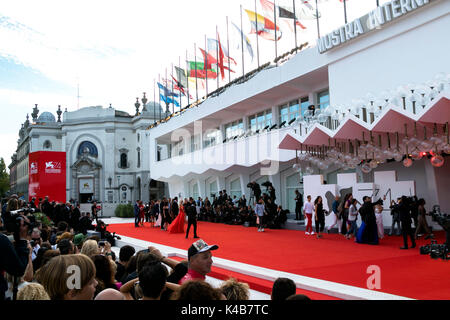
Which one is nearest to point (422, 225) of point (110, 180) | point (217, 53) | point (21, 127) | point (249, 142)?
point (249, 142)

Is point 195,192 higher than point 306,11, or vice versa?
point 306,11

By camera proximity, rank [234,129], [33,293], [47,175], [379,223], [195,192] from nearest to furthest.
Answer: [33,293] < [379,223] < [47,175] < [234,129] < [195,192]

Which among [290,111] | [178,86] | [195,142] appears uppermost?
[178,86]

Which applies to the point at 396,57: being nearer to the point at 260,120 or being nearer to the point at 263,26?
the point at 263,26

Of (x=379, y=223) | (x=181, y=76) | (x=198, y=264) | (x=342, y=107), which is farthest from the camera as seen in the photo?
(x=181, y=76)

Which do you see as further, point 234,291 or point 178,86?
point 178,86

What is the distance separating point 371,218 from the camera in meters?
13.1

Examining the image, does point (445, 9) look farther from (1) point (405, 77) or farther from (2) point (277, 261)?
(2) point (277, 261)

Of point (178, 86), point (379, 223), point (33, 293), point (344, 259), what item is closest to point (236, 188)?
point (178, 86)

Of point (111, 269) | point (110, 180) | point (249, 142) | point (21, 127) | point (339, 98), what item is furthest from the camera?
point (21, 127)

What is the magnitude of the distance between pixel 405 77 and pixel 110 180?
46.3m

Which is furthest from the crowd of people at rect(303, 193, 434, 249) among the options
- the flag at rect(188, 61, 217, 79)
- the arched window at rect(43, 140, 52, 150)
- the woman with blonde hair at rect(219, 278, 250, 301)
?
the arched window at rect(43, 140, 52, 150)

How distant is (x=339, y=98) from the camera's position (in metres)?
18.3

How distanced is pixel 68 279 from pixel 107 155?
54.4 metres
